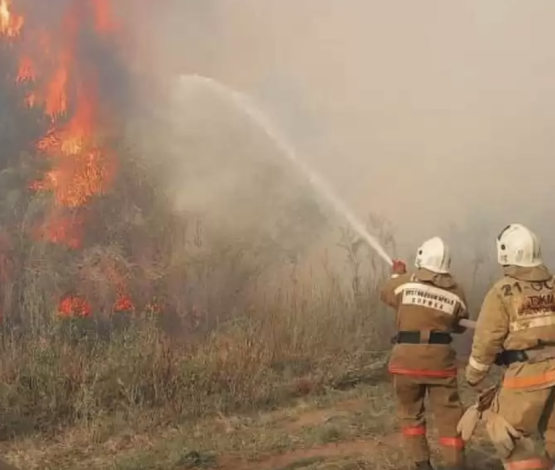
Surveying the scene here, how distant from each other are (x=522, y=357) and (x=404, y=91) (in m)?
3.42

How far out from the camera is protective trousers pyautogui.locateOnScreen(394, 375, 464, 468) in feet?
16.5

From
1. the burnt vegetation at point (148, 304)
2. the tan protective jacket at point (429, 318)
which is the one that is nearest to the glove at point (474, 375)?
the tan protective jacket at point (429, 318)

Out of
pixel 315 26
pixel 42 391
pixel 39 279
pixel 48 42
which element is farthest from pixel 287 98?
pixel 42 391

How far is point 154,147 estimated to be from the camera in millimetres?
6656

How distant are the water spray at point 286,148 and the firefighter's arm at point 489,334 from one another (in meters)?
2.54

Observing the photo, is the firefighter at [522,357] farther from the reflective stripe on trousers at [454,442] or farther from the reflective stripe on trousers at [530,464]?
the reflective stripe on trousers at [454,442]

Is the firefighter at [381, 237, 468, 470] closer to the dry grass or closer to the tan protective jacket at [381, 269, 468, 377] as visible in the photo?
the tan protective jacket at [381, 269, 468, 377]

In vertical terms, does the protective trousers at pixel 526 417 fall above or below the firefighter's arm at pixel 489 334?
below

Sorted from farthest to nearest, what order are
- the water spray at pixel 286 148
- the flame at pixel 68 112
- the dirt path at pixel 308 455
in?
1. the water spray at pixel 286 148
2. the flame at pixel 68 112
3. the dirt path at pixel 308 455

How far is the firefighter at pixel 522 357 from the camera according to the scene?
4.31m

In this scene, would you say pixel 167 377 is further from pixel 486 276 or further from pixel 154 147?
pixel 486 276

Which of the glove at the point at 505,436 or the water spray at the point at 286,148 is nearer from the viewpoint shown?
the glove at the point at 505,436

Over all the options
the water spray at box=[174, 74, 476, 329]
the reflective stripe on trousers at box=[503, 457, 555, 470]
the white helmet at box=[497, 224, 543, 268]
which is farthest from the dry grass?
the white helmet at box=[497, 224, 543, 268]

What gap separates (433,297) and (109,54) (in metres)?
3.26
